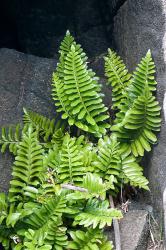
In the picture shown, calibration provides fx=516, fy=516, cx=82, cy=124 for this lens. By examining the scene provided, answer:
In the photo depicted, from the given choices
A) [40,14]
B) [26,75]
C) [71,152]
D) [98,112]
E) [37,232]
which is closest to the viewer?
[37,232]

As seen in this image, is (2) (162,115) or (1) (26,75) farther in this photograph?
(1) (26,75)

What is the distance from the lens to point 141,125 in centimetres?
436

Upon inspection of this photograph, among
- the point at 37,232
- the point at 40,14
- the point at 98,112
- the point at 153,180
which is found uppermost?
the point at 40,14

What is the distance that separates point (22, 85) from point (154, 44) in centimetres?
138

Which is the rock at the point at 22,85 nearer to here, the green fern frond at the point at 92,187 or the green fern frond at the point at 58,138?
the green fern frond at the point at 58,138

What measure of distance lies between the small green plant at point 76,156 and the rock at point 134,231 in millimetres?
170

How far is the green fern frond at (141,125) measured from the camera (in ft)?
13.9

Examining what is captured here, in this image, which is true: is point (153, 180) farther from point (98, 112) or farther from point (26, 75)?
point (26, 75)

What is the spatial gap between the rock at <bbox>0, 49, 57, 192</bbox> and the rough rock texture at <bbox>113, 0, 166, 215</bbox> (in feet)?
2.87

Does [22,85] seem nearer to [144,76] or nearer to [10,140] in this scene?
[10,140]

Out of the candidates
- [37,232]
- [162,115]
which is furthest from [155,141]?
[37,232]

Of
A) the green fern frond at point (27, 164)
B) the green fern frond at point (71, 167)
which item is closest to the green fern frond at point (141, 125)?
the green fern frond at point (71, 167)

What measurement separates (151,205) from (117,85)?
43.6 inches

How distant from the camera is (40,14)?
5676 mm
